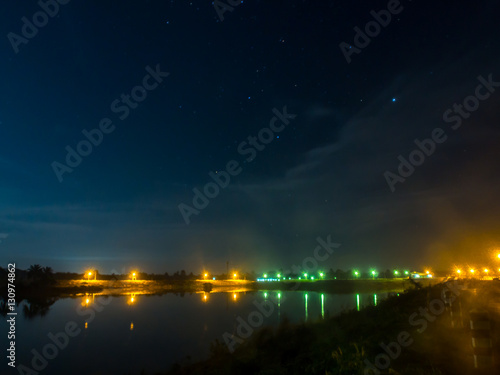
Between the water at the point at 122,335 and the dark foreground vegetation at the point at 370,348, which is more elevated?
the dark foreground vegetation at the point at 370,348

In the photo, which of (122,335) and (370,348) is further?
(122,335)

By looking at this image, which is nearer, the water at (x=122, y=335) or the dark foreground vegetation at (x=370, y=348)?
the dark foreground vegetation at (x=370, y=348)

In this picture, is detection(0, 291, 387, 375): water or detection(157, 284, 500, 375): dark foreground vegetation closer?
detection(157, 284, 500, 375): dark foreground vegetation

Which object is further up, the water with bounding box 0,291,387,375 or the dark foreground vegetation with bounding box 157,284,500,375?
the dark foreground vegetation with bounding box 157,284,500,375

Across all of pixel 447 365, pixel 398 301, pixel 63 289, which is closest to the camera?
pixel 447 365

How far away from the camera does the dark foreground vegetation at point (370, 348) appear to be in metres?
10.1

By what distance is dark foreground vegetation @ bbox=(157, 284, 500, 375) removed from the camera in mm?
10148

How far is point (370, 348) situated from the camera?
40.4 ft

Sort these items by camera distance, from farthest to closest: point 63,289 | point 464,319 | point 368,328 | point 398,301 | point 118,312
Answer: point 63,289 → point 118,312 → point 398,301 → point 368,328 → point 464,319

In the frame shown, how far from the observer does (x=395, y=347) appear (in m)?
11.8

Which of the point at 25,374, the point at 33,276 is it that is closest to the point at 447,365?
the point at 25,374

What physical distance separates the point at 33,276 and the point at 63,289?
31.6 ft

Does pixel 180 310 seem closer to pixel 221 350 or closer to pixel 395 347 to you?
pixel 221 350

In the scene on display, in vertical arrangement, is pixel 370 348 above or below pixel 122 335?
above
